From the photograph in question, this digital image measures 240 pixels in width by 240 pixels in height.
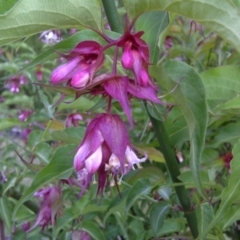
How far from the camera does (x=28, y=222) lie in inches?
37.2

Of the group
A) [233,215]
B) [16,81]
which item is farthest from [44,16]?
[16,81]

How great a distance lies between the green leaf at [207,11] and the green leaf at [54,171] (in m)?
0.22

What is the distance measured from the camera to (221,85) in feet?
1.95

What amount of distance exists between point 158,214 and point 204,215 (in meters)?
0.10

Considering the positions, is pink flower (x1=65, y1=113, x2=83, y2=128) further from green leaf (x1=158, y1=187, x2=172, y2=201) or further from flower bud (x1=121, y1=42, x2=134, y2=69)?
flower bud (x1=121, y1=42, x2=134, y2=69)

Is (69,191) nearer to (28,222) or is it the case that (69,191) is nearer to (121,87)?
A: (28,222)

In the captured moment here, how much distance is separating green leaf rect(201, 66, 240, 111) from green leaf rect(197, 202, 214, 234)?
0.44ft

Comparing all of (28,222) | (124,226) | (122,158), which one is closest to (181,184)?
(122,158)

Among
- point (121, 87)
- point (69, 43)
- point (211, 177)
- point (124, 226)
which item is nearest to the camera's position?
point (121, 87)

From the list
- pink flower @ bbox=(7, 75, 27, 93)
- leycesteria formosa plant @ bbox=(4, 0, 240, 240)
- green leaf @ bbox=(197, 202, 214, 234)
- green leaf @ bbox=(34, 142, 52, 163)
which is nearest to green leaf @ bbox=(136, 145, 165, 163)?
leycesteria formosa plant @ bbox=(4, 0, 240, 240)

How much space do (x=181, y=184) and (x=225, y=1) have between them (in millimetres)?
248

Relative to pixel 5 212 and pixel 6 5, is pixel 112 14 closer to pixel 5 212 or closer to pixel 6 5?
pixel 6 5

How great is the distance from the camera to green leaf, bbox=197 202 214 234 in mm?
605

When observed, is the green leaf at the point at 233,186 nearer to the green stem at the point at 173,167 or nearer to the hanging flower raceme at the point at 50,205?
the green stem at the point at 173,167
